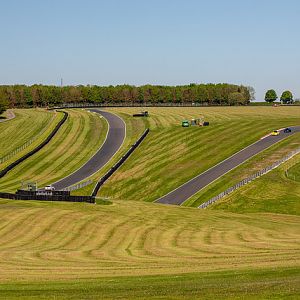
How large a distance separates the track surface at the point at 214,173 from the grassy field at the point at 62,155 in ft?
79.7

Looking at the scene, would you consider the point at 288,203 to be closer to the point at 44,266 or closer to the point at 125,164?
the point at 125,164

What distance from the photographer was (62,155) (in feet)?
405

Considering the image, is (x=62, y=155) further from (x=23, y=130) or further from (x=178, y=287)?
(x=178, y=287)

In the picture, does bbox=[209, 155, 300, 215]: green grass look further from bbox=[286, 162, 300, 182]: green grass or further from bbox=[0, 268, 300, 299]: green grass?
bbox=[0, 268, 300, 299]: green grass

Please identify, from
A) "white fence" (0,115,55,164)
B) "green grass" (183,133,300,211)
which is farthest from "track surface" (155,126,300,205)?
"white fence" (0,115,55,164)

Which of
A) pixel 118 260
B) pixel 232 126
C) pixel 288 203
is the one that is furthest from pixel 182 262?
pixel 232 126

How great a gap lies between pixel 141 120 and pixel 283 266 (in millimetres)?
124315

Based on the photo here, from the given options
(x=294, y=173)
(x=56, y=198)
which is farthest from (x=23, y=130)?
(x=56, y=198)

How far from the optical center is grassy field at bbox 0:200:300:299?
95.5ft

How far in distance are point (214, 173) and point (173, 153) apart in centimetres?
1899

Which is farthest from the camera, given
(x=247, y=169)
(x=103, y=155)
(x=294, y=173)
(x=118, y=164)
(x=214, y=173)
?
(x=103, y=155)

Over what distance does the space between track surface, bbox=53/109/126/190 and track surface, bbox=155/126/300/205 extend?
18937 mm

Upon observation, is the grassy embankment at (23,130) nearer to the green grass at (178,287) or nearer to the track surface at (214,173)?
the track surface at (214,173)

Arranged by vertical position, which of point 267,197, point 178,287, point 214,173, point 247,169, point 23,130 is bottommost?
point 267,197
